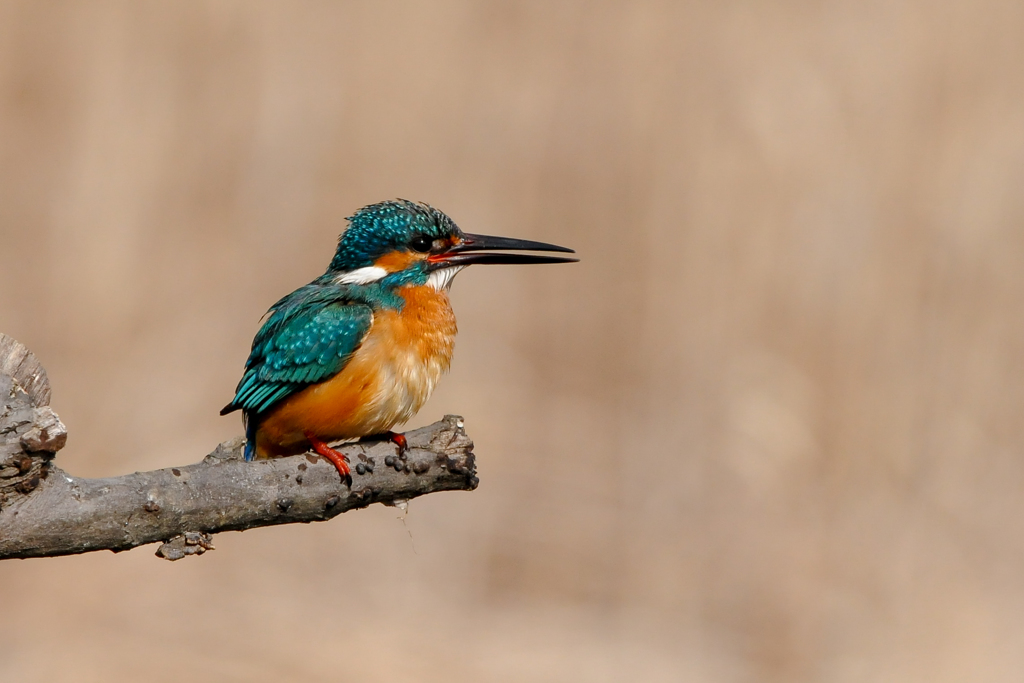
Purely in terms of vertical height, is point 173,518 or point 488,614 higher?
point 173,518

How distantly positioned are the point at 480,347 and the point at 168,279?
1435 mm

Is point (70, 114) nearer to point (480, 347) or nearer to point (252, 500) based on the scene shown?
point (480, 347)

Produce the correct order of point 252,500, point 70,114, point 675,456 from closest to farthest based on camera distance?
point 252,500 < point 70,114 < point 675,456

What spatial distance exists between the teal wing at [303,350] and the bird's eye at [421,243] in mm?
313

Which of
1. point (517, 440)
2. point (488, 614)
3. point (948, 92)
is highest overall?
point (948, 92)

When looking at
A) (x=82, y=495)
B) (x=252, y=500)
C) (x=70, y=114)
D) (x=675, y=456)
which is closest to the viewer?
(x=82, y=495)

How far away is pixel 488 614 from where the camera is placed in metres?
5.38

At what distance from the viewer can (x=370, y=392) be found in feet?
8.89

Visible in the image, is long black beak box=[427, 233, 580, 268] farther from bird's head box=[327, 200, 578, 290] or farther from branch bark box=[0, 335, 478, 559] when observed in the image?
branch bark box=[0, 335, 478, 559]

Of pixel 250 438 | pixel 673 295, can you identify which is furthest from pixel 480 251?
pixel 673 295

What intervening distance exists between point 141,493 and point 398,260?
1.48 meters

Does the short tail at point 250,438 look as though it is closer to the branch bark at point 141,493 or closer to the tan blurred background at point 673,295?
the branch bark at point 141,493

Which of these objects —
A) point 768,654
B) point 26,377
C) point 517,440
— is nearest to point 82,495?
point 26,377

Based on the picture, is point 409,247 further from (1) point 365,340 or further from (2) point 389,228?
(1) point 365,340
